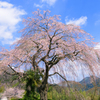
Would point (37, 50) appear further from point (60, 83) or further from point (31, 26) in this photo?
point (60, 83)

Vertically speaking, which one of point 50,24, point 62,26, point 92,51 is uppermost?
point 50,24

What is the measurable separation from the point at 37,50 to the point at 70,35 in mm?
1998

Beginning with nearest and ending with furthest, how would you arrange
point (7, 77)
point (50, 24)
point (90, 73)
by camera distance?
point (90, 73)
point (50, 24)
point (7, 77)

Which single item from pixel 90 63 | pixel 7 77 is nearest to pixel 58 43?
pixel 90 63

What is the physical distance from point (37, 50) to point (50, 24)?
1.80 meters

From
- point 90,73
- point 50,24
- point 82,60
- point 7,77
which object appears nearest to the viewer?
point 90,73

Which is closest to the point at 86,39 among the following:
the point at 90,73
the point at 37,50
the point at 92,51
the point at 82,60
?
the point at 92,51

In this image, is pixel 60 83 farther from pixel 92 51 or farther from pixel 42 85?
pixel 92 51

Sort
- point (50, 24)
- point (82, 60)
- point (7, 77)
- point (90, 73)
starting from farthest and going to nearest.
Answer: point (7, 77) → point (50, 24) → point (82, 60) → point (90, 73)

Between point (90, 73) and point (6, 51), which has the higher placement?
point (6, 51)

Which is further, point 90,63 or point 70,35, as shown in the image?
point 70,35

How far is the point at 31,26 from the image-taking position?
265 inches

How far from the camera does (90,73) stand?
18.0 feet

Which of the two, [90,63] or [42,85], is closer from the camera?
[90,63]
